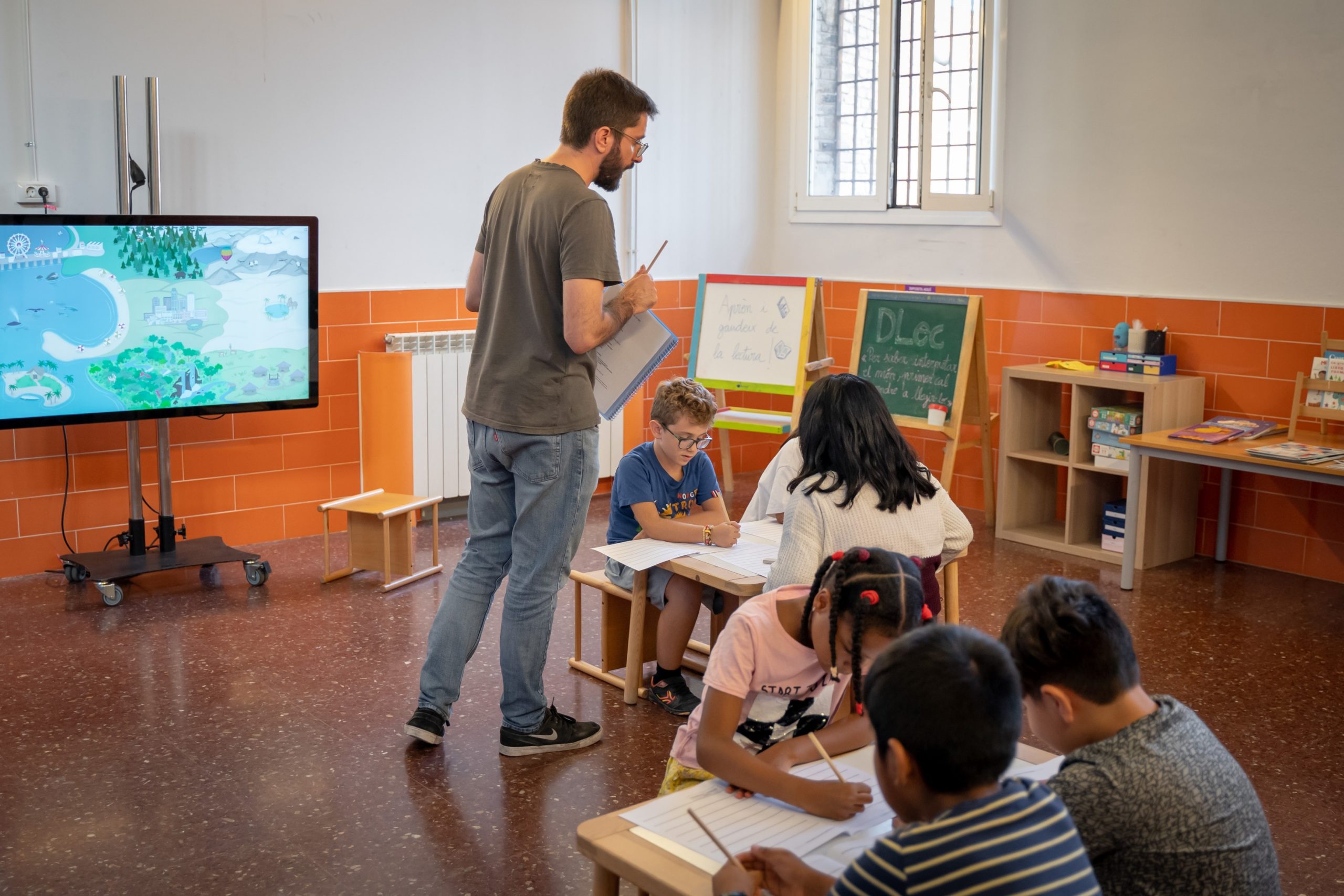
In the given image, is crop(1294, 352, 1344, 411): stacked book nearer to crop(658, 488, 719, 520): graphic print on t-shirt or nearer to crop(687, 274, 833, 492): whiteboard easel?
crop(687, 274, 833, 492): whiteboard easel

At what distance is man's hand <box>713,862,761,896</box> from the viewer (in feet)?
4.48

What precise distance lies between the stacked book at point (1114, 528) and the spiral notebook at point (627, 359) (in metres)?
2.82

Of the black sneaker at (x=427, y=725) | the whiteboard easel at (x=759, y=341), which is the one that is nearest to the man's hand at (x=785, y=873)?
the black sneaker at (x=427, y=725)

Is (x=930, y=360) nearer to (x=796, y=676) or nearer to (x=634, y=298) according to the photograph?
(x=634, y=298)

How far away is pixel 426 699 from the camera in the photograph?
313 centimetres

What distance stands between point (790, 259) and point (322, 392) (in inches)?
112

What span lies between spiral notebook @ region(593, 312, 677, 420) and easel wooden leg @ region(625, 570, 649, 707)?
0.53 meters

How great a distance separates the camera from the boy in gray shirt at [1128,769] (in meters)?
1.43

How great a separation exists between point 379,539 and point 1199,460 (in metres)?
3.15

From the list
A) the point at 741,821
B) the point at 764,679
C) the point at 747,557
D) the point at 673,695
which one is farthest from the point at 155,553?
the point at 741,821

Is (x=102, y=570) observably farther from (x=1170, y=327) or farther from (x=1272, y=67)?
(x=1272, y=67)

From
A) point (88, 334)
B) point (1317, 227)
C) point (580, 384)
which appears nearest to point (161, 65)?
point (88, 334)

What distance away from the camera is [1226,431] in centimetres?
472

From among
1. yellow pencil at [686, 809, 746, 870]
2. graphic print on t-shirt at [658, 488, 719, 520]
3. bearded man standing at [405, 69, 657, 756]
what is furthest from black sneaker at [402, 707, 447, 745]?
yellow pencil at [686, 809, 746, 870]
